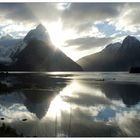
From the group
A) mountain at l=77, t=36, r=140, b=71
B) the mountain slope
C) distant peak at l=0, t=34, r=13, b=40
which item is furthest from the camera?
the mountain slope

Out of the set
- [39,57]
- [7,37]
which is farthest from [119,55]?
[7,37]

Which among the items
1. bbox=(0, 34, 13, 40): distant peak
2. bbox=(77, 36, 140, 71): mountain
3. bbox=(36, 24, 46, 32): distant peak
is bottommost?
bbox=(77, 36, 140, 71): mountain

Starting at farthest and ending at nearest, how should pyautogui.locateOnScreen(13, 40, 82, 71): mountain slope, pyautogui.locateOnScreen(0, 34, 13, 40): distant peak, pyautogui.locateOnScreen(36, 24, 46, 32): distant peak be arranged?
1. pyautogui.locateOnScreen(13, 40, 82, 71): mountain slope
2. pyautogui.locateOnScreen(36, 24, 46, 32): distant peak
3. pyautogui.locateOnScreen(0, 34, 13, 40): distant peak


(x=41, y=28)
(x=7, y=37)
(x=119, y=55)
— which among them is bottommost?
(x=119, y=55)

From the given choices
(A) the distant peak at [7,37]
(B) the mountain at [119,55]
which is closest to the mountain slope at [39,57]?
(B) the mountain at [119,55]

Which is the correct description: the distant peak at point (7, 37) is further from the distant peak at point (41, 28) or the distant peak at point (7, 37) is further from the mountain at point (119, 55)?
the mountain at point (119, 55)

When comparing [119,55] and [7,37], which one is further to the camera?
[119,55]

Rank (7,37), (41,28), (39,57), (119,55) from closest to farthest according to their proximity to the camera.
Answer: (7,37)
(41,28)
(119,55)
(39,57)

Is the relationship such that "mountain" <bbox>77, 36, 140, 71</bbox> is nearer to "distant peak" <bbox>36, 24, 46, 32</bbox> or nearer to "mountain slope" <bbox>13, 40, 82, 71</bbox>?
"mountain slope" <bbox>13, 40, 82, 71</bbox>

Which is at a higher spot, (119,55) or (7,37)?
(7,37)

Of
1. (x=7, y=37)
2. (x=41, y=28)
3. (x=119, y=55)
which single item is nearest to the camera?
(x=7, y=37)

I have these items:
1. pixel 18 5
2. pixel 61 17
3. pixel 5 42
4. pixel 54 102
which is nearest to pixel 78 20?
pixel 61 17

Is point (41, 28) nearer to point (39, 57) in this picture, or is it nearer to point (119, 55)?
point (119, 55)

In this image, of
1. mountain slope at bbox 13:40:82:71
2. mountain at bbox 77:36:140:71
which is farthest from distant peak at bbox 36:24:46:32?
mountain slope at bbox 13:40:82:71
